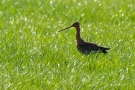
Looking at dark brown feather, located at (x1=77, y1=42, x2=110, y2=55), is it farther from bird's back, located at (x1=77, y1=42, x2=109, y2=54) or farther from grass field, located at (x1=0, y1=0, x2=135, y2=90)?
grass field, located at (x1=0, y1=0, x2=135, y2=90)

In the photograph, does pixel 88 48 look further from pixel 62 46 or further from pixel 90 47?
pixel 62 46

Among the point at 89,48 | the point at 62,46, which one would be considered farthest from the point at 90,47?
the point at 62,46

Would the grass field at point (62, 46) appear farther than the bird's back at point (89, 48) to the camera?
No

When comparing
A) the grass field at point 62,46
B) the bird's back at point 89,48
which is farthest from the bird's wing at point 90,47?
the grass field at point 62,46

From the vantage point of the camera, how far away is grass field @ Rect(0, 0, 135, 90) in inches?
350

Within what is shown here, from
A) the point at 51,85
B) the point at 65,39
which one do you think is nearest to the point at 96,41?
the point at 65,39

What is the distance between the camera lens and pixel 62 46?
37.6 feet

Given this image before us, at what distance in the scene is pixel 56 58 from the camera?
10.5 metres

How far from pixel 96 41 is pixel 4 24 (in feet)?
8.26

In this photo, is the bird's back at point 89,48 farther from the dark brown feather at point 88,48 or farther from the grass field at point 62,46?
the grass field at point 62,46

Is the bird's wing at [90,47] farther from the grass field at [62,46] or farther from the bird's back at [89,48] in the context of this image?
the grass field at [62,46]

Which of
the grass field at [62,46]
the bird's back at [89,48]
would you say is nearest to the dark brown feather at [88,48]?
the bird's back at [89,48]

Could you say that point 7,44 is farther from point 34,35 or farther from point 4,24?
point 4,24

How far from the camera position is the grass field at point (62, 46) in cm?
888
